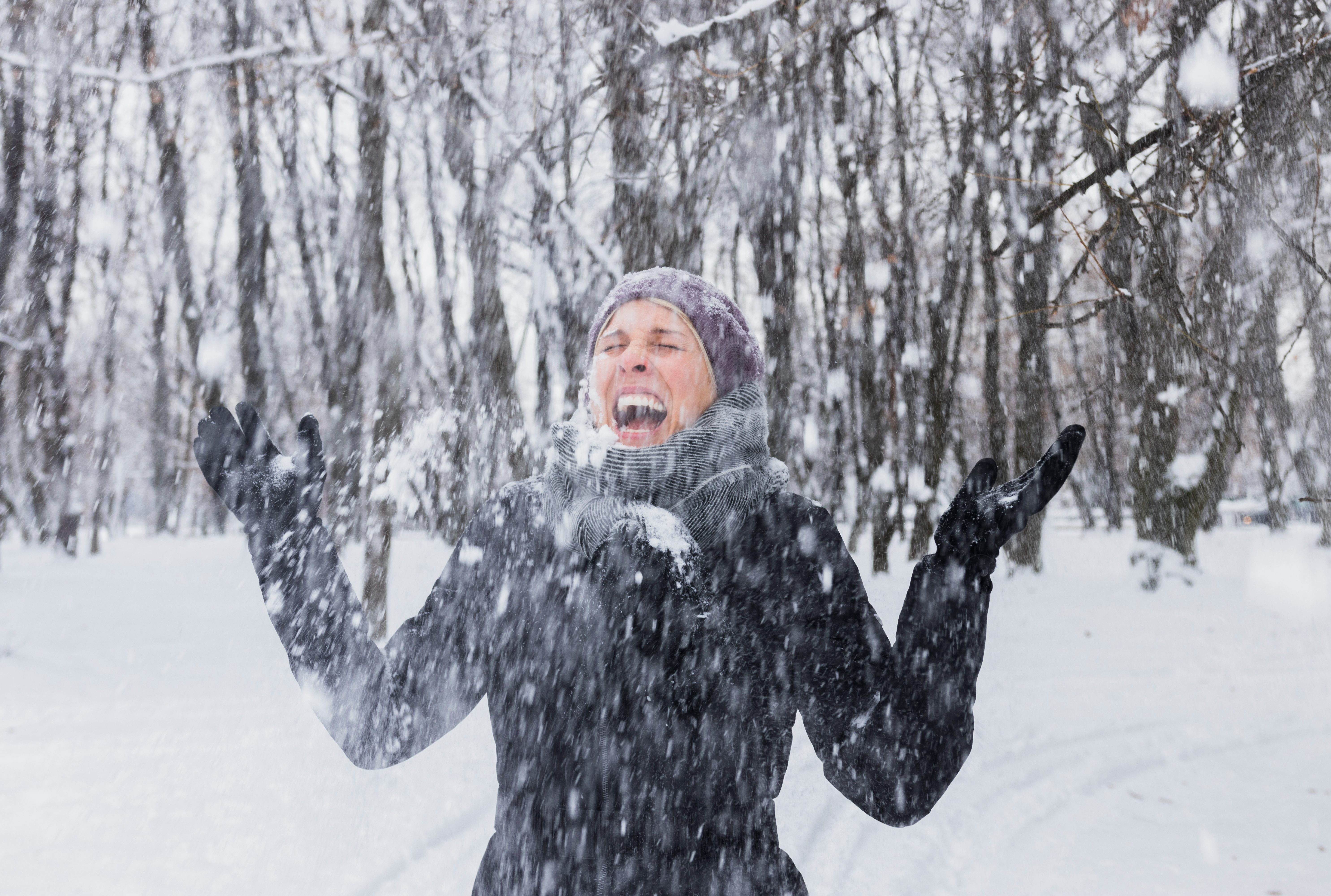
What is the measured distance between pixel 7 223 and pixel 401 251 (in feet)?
22.6

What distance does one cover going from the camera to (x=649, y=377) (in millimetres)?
1557

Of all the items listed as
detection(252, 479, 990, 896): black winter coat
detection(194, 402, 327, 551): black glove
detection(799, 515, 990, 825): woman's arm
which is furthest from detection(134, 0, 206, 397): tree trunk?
detection(799, 515, 990, 825): woman's arm

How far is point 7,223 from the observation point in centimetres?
931

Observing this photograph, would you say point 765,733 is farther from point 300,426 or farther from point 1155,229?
point 1155,229

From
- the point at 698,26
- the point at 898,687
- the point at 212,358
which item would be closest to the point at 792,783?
the point at 898,687

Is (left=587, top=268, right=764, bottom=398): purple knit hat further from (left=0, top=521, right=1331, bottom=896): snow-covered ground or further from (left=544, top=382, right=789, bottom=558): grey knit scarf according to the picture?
(left=0, top=521, right=1331, bottom=896): snow-covered ground

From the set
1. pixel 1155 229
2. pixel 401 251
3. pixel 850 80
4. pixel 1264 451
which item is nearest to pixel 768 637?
pixel 1155 229

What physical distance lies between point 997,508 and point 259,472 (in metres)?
1.27

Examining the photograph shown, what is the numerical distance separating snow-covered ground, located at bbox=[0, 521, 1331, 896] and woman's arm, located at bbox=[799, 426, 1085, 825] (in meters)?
2.52

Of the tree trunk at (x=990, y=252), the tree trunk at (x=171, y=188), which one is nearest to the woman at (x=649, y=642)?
the tree trunk at (x=990, y=252)

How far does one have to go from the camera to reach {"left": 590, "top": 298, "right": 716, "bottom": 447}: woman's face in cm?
156

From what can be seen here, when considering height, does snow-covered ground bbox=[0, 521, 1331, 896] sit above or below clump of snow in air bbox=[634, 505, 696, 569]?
below

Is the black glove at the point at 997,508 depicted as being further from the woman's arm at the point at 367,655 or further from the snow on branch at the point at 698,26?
the snow on branch at the point at 698,26

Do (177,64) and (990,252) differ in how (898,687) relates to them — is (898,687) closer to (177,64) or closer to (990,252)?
(177,64)
